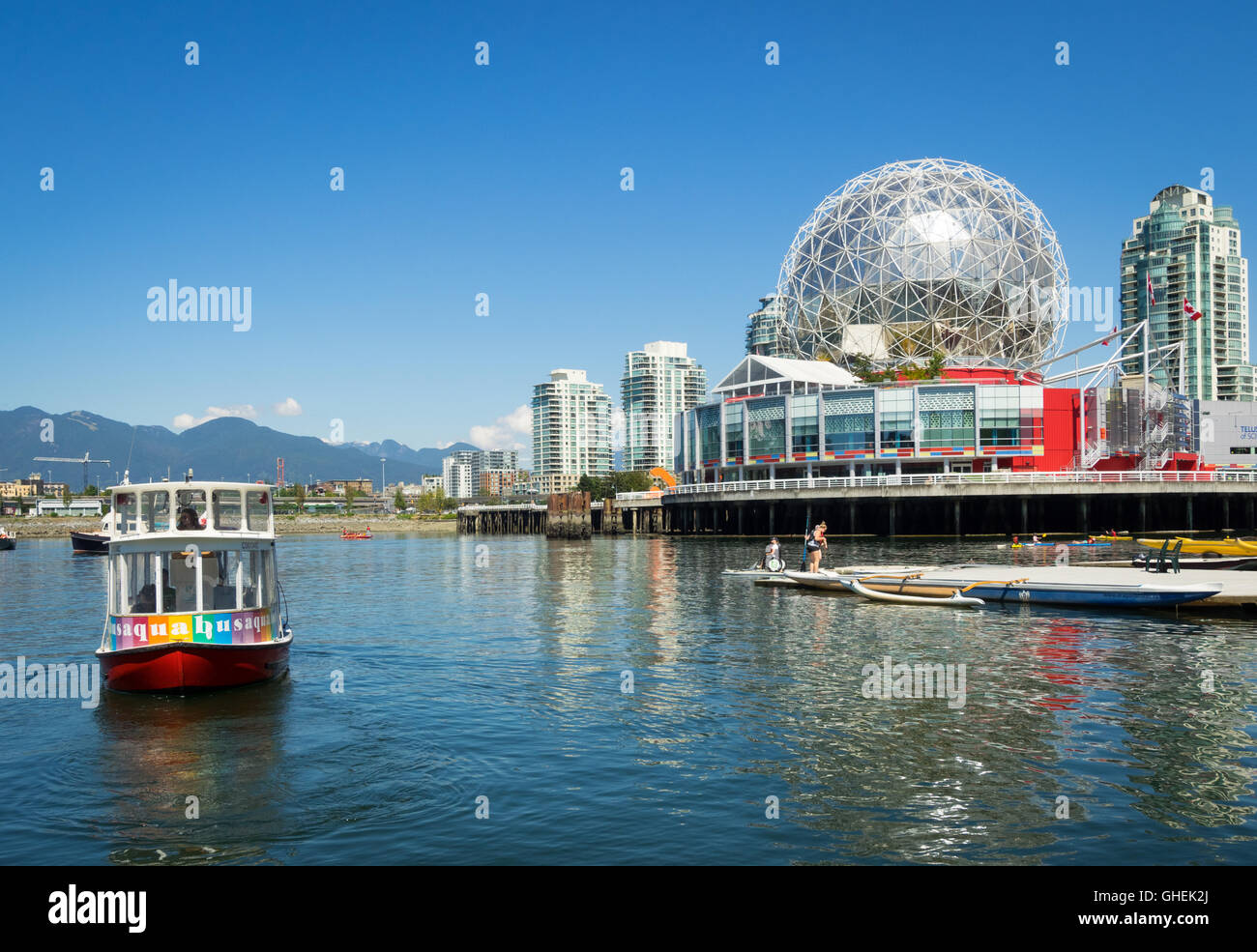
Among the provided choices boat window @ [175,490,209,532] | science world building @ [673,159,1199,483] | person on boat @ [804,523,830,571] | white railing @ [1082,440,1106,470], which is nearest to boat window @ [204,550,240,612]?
boat window @ [175,490,209,532]

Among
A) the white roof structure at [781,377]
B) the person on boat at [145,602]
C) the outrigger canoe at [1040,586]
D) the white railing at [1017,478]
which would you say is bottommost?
the outrigger canoe at [1040,586]

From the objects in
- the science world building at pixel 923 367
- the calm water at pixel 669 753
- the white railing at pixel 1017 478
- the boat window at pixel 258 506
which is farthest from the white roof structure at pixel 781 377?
the boat window at pixel 258 506

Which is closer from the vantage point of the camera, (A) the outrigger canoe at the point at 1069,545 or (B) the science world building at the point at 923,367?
(A) the outrigger canoe at the point at 1069,545

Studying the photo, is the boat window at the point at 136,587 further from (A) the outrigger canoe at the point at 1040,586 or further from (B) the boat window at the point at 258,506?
(A) the outrigger canoe at the point at 1040,586

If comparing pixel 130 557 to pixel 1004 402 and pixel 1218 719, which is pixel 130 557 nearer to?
pixel 1218 719

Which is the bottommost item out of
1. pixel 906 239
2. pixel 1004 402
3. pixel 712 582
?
pixel 712 582

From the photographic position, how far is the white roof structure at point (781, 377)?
11012 cm

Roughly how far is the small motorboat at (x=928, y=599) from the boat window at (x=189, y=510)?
84.5 feet

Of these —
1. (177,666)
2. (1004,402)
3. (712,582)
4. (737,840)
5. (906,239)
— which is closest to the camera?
(737,840)

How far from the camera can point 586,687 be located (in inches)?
901

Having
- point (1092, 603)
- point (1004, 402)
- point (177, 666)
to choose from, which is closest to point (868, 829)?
point (177, 666)

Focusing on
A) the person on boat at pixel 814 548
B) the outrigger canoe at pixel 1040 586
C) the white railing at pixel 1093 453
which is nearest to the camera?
the outrigger canoe at pixel 1040 586

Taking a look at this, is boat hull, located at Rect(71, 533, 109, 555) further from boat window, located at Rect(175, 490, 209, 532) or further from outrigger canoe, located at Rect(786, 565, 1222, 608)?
boat window, located at Rect(175, 490, 209, 532)
